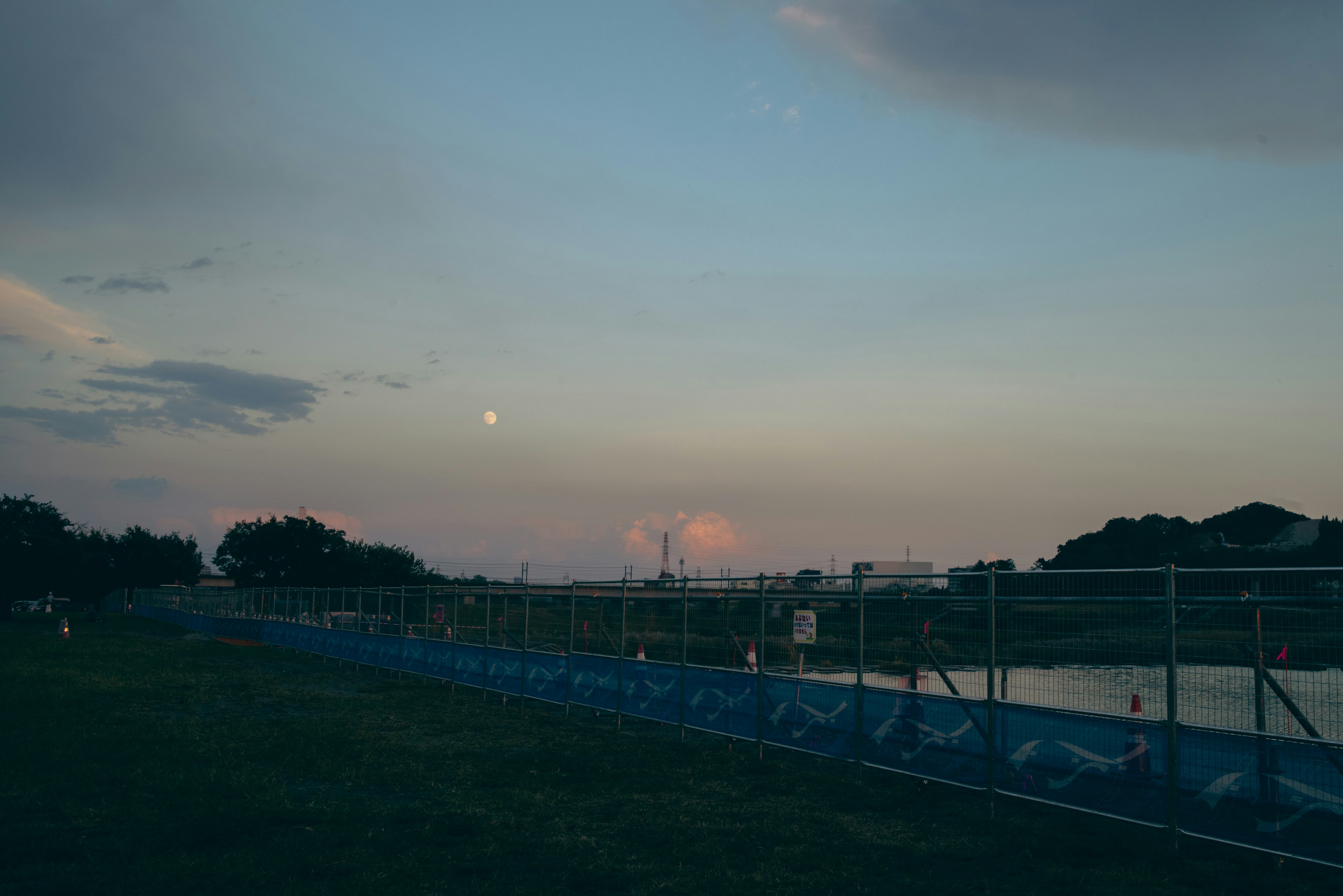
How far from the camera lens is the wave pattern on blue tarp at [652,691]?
50.3 ft

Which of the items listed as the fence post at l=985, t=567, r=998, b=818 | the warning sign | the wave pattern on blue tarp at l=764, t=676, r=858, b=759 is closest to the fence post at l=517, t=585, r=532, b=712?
the wave pattern on blue tarp at l=764, t=676, r=858, b=759

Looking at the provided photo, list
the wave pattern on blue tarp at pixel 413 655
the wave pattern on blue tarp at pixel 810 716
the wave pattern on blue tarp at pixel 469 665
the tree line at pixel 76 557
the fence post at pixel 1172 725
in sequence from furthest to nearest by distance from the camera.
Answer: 1. the tree line at pixel 76 557
2. the wave pattern on blue tarp at pixel 413 655
3. the wave pattern on blue tarp at pixel 469 665
4. the wave pattern on blue tarp at pixel 810 716
5. the fence post at pixel 1172 725

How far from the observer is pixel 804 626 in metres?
12.9

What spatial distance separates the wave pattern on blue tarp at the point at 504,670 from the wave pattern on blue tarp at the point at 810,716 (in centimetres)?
808

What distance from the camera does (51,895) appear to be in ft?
23.2

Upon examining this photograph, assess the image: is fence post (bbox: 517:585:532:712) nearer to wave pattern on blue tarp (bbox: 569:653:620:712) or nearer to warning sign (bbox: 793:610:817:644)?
wave pattern on blue tarp (bbox: 569:653:620:712)

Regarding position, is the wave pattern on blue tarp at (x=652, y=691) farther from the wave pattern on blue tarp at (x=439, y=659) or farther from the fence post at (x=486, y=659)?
the wave pattern on blue tarp at (x=439, y=659)

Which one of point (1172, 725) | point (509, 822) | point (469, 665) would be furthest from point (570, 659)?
point (1172, 725)

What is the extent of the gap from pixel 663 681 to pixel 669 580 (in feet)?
6.05

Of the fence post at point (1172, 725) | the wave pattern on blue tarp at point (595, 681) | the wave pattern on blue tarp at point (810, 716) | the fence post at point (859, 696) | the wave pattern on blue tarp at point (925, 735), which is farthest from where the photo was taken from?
the wave pattern on blue tarp at point (595, 681)

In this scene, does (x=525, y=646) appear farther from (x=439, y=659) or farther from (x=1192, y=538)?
(x=1192, y=538)

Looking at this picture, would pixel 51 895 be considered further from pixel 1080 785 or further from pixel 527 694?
pixel 527 694

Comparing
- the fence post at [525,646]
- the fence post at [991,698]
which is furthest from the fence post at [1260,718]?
the fence post at [525,646]

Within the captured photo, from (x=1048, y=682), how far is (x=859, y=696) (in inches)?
117
